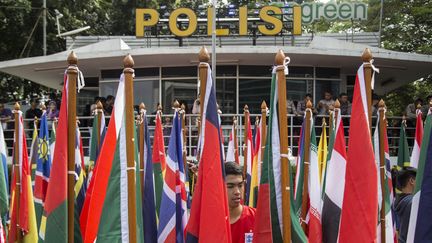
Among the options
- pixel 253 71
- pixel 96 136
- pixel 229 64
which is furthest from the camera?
pixel 253 71

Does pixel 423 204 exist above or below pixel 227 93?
below

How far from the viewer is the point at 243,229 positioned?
535cm

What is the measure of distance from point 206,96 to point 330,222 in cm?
170

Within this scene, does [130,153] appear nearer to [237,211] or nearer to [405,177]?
[237,211]

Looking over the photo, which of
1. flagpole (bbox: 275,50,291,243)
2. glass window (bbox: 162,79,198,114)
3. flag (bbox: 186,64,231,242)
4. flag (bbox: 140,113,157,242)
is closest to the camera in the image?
flag (bbox: 186,64,231,242)

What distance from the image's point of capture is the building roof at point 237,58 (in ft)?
56.5

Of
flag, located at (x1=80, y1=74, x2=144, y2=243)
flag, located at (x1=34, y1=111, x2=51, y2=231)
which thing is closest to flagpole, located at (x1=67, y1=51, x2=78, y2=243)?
flag, located at (x1=80, y1=74, x2=144, y2=243)

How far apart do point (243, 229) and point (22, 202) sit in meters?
4.01

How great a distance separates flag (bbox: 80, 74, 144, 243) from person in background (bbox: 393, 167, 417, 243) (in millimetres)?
2768

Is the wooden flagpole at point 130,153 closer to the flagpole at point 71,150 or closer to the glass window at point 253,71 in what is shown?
the flagpole at point 71,150

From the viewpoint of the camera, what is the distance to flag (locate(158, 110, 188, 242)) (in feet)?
21.5

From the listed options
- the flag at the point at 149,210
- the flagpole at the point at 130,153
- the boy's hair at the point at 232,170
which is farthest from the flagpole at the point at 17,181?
the boy's hair at the point at 232,170

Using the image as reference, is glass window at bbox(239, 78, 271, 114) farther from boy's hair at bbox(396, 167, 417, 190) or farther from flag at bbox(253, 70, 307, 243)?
flag at bbox(253, 70, 307, 243)

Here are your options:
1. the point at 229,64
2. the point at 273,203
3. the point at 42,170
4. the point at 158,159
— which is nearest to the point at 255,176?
the point at 158,159
